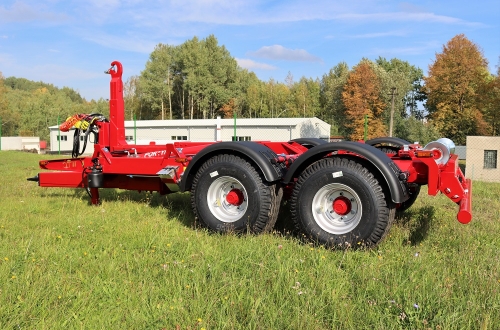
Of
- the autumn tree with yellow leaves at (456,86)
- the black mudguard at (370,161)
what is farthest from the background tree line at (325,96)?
the black mudguard at (370,161)

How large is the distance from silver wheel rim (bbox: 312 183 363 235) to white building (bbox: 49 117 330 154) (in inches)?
773

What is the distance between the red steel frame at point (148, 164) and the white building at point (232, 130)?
1728cm

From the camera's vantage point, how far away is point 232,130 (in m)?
28.8

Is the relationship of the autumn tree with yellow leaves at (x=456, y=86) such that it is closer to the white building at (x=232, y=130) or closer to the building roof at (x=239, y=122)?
the white building at (x=232, y=130)

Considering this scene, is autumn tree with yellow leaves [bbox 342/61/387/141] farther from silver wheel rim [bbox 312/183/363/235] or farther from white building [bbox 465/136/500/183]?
silver wheel rim [bbox 312/183/363/235]

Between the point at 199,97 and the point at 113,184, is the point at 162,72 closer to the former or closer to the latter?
the point at 199,97

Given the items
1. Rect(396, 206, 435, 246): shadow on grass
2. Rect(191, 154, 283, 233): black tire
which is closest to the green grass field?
Rect(396, 206, 435, 246): shadow on grass

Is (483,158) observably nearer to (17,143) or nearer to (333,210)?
(333,210)

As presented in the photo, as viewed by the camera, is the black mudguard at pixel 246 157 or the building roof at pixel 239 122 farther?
the building roof at pixel 239 122

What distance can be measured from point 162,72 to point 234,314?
2173 inches

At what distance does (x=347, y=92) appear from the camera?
3706 cm

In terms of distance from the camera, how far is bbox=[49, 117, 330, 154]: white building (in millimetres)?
26625

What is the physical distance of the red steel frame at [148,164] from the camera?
11.6ft

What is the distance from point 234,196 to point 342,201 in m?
1.13
